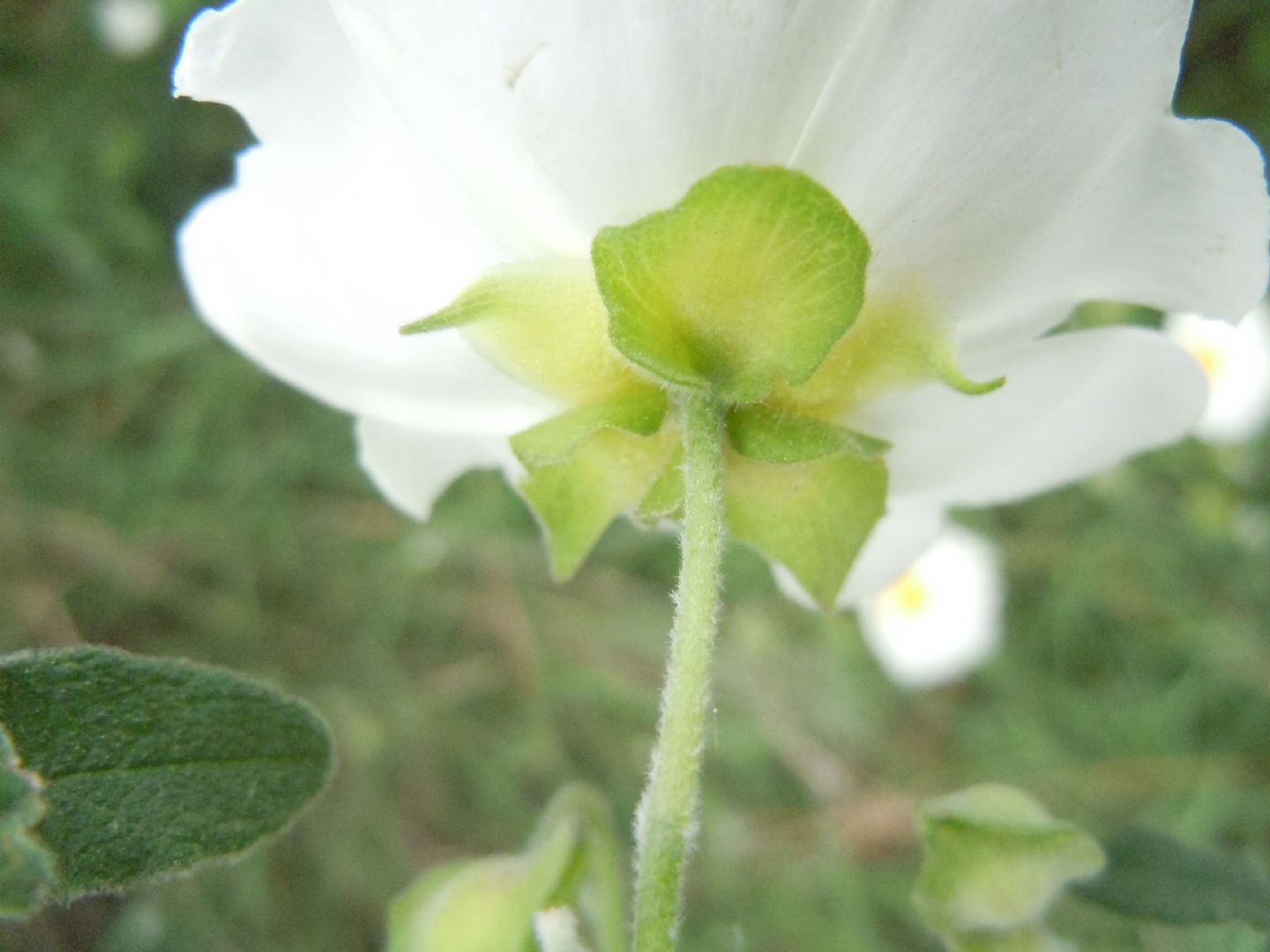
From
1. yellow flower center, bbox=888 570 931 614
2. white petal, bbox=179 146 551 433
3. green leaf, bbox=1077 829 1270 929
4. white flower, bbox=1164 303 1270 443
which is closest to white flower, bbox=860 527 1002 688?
yellow flower center, bbox=888 570 931 614

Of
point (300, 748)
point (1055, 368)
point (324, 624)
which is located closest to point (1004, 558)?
point (324, 624)

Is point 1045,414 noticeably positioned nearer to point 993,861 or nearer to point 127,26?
point 993,861

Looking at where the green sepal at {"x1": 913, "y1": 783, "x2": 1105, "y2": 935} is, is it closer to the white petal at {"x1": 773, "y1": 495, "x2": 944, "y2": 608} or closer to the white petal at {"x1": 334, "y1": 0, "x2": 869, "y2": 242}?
the white petal at {"x1": 773, "y1": 495, "x2": 944, "y2": 608}

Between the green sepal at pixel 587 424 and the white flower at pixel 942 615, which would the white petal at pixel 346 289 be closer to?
the green sepal at pixel 587 424

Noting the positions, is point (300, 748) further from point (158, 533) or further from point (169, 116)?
point (169, 116)

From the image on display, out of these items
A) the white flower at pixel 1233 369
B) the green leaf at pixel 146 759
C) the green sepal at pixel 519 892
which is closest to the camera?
the green leaf at pixel 146 759

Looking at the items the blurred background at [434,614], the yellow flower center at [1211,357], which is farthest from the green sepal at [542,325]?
the yellow flower center at [1211,357]
